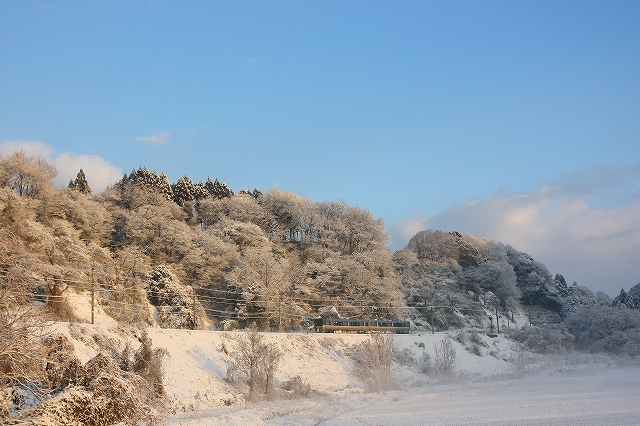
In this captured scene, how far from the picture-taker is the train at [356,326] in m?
42.2

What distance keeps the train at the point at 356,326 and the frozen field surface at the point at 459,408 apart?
10.9 m

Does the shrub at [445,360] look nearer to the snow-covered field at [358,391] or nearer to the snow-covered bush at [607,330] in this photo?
the snow-covered field at [358,391]

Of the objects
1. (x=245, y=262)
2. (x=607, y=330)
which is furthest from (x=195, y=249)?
(x=607, y=330)

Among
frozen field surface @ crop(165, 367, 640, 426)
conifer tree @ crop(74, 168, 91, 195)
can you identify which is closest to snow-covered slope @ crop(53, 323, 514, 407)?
frozen field surface @ crop(165, 367, 640, 426)

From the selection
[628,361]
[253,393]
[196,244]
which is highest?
[196,244]

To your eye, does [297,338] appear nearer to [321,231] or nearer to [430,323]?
[430,323]

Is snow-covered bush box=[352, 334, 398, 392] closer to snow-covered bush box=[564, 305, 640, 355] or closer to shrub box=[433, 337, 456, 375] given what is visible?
shrub box=[433, 337, 456, 375]

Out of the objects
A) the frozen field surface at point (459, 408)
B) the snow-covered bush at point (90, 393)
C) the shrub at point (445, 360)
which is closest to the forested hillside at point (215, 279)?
the snow-covered bush at point (90, 393)

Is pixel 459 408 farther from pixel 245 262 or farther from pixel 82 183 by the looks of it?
pixel 82 183

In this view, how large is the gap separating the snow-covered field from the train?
2.23 meters

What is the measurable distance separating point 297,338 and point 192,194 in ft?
115

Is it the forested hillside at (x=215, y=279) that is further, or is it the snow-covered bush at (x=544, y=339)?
the snow-covered bush at (x=544, y=339)

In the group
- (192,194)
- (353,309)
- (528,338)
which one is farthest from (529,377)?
(192,194)

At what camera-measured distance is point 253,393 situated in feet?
77.7
